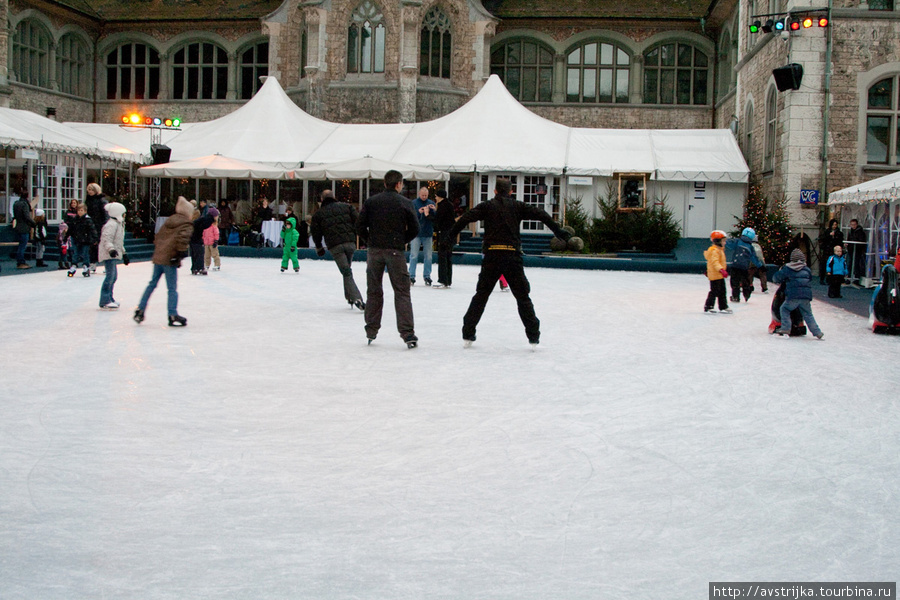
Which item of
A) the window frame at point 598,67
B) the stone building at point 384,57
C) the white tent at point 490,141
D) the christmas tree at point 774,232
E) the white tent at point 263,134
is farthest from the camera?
the window frame at point 598,67

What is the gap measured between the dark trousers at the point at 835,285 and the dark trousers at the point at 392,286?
32.4 feet

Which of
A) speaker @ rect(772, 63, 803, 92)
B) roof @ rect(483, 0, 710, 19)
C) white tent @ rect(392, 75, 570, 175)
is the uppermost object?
roof @ rect(483, 0, 710, 19)

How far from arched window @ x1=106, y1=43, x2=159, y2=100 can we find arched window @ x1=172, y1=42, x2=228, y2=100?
0.89 m

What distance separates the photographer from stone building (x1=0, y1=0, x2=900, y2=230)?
3481 centimetres

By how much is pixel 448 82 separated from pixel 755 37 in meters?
11.8

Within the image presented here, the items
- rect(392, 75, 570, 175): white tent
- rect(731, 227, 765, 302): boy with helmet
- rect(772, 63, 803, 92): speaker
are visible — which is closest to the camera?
rect(731, 227, 765, 302): boy with helmet

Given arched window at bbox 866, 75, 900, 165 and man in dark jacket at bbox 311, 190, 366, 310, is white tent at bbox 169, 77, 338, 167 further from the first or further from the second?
man in dark jacket at bbox 311, 190, 366, 310

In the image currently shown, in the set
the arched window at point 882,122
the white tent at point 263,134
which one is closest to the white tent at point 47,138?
the white tent at point 263,134

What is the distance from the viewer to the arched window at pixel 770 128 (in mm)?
25484

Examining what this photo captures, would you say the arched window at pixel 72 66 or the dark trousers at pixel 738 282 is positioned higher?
the arched window at pixel 72 66

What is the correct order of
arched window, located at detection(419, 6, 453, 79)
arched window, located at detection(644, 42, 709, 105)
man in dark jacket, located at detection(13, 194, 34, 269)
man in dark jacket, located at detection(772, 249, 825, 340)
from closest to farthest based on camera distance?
man in dark jacket, located at detection(772, 249, 825, 340)
man in dark jacket, located at detection(13, 194, 34, 269)
arched window, located at detection(419, 6, 453, 79)
arched window, located at detection(644, 42, 709, 105)

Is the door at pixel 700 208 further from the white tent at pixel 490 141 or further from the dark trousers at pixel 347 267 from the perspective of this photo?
the dark trousers at pixel 347 267

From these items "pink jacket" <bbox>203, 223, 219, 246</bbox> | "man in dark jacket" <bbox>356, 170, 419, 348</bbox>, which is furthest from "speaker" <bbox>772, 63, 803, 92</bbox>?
"man in dark jacket" <bbox>356, 170, 419, 348</bbox>

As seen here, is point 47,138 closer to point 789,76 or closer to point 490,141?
point 490,141
